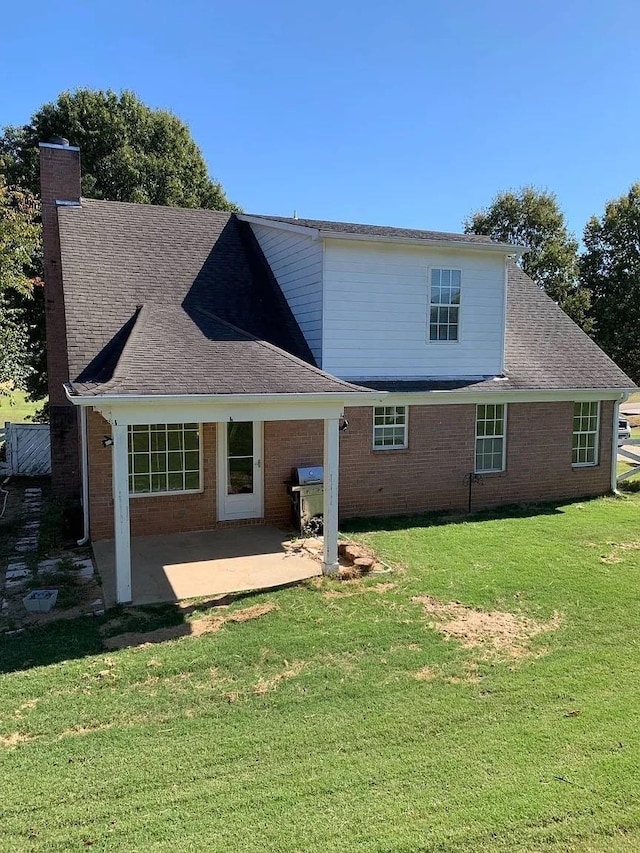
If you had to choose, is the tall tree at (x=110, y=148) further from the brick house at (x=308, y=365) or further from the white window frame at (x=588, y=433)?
the white window frame at (x=588, y=433)

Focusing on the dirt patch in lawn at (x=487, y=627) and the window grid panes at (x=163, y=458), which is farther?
the window grid panes at (x=163, y=458)

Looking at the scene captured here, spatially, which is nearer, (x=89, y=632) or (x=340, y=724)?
(x=340, y=724)

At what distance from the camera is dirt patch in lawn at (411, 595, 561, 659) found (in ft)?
21.6

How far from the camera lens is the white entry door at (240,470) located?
11164 mm

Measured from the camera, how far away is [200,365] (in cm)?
873

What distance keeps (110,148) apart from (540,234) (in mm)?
20594

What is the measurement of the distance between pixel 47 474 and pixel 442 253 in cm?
1195

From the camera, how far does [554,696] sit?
218 inches

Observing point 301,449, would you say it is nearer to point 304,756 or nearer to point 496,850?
point 304,756

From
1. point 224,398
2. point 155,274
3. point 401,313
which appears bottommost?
point 224,398

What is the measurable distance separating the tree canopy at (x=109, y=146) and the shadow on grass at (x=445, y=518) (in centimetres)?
1684

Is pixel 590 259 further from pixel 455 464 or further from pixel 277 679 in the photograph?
pixel 277 679

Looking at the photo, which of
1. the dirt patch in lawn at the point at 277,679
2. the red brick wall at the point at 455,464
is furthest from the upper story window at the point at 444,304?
the dirt patch in lawn at the point at 277,679

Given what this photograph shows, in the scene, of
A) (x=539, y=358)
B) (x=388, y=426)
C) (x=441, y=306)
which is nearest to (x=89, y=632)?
(x=388, y=426)
